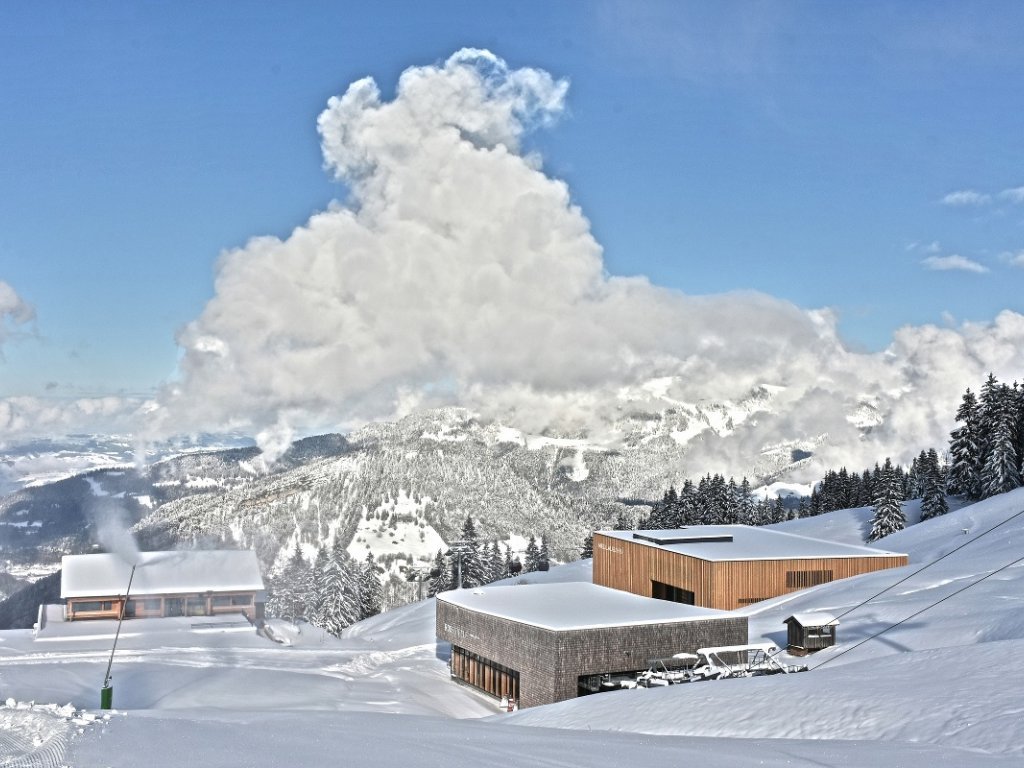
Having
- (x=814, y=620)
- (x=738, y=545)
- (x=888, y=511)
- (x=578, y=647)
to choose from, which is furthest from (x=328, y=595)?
(x=814, y=620)

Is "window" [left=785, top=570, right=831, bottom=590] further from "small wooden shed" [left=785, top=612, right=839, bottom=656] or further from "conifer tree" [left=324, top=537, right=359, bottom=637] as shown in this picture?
"conifer tree" [left=324, top=537, right=359, bottom=637]

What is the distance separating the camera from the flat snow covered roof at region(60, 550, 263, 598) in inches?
2451

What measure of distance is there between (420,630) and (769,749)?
4535 centimetres

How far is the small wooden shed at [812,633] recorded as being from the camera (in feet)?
95.6

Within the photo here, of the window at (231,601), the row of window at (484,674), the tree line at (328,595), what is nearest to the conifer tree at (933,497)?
the tree line at (328,595)

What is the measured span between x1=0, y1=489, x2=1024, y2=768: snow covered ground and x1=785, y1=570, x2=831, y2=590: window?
1.86m

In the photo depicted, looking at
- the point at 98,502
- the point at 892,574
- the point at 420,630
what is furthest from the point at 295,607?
the point at 98,502

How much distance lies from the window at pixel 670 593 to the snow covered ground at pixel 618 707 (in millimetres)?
3509

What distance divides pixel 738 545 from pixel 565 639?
58.7ft

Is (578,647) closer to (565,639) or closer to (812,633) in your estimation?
(565,639)

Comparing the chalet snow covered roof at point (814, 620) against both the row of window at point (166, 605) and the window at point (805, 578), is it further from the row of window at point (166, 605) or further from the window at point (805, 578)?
the row of window at point (166, 605)

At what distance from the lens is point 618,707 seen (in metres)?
19.6

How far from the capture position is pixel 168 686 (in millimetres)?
33438

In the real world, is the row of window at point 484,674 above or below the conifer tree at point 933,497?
below
